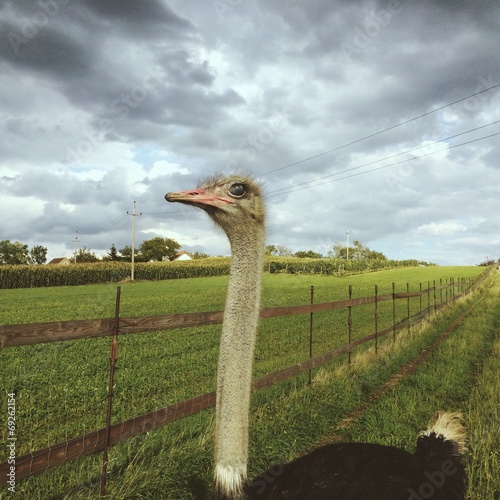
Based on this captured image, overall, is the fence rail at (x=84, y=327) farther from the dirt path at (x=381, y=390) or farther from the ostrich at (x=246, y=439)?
the dirt path at (x=381, y=390)

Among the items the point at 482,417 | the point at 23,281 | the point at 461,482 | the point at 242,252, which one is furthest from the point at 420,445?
the point at 23,281

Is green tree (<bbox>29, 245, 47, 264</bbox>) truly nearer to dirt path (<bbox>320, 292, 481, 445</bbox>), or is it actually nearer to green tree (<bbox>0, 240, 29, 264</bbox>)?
green tree (<bbox>0, 240, 29, 264</bbox>)

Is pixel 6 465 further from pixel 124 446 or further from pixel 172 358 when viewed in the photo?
pixel 172 358

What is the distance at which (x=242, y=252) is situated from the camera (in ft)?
6.94

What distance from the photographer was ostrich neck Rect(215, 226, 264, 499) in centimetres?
181

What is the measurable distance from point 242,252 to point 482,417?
3.87 meters

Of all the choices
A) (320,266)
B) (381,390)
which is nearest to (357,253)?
(320,266)

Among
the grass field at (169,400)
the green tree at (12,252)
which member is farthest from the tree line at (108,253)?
the grass field at (169,400)

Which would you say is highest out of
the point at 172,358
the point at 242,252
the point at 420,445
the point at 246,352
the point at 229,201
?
the point at 229,201

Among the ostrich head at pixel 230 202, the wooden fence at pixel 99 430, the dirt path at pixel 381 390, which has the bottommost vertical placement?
the dirt path at pixel 381 390

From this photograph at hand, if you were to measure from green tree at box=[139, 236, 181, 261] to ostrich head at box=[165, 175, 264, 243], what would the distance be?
79.0 metres

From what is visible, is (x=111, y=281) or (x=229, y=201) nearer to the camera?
(x=229, y=201)

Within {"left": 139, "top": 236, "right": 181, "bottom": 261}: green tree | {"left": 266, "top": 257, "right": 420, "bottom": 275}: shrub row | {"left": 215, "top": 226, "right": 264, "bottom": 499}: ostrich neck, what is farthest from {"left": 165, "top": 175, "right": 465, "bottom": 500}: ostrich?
{"left": 139, "top": 236, "right": 181, "bottom": 261}: green tree

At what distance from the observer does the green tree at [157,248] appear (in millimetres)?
79762
